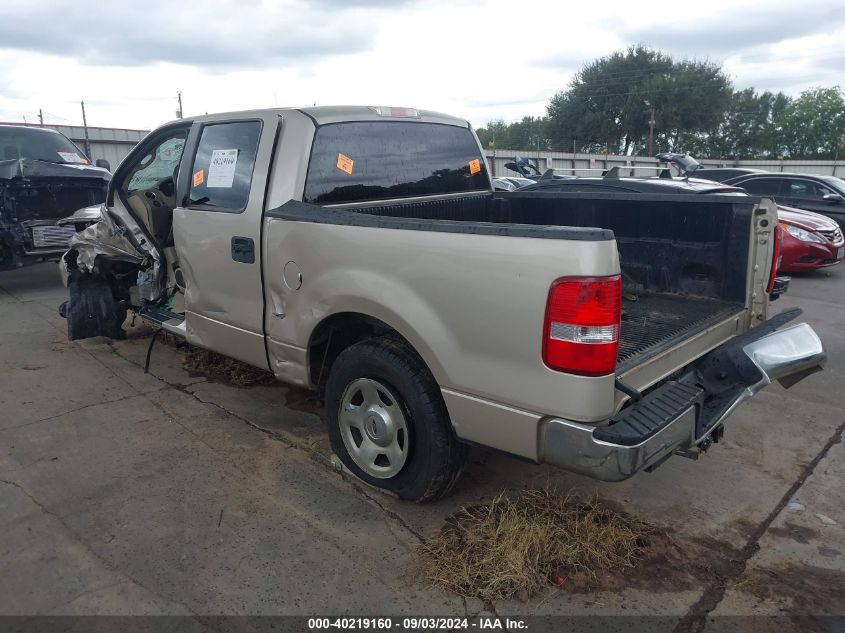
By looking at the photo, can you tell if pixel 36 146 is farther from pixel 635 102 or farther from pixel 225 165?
pixel 635 102

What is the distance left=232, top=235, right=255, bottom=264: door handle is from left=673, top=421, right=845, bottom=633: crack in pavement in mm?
2755

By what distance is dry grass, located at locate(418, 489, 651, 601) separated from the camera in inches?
106

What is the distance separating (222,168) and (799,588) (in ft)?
12.0

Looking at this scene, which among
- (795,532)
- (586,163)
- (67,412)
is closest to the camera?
(795,532)

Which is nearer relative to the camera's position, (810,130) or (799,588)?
(799,588)

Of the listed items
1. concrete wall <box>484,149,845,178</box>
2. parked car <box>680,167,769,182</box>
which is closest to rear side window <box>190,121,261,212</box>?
parked car <box>680,167,769,182</box>

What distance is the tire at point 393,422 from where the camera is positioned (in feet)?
9.68

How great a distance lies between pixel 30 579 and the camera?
2.72 metres

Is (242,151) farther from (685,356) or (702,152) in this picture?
(702,152)

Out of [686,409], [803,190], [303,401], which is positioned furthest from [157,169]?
[803,190]

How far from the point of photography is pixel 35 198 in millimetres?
7891

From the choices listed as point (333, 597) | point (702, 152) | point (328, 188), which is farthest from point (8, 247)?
point (702, 152)

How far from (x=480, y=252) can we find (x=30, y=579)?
2348 millimetres

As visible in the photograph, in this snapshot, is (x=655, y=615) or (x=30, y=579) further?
(x=30, y=579)
